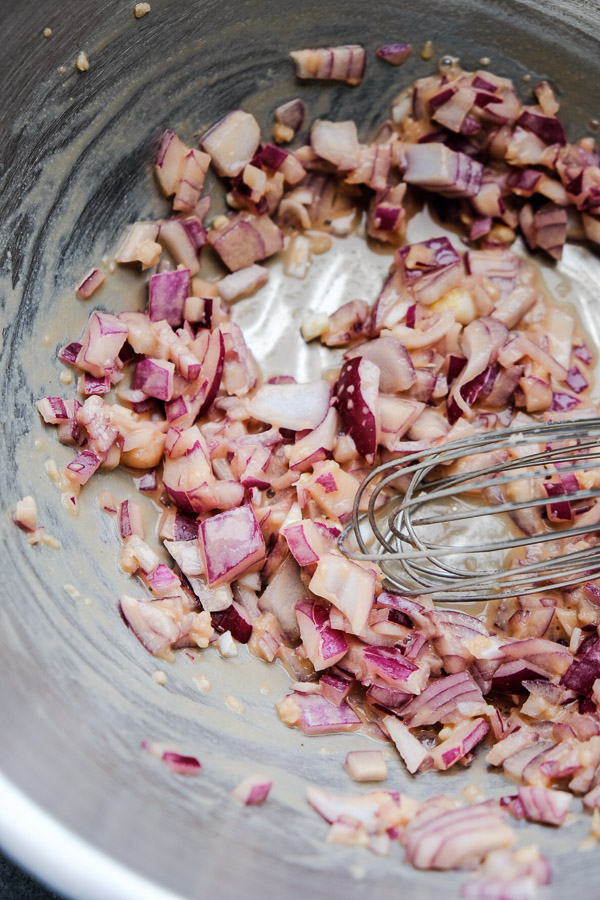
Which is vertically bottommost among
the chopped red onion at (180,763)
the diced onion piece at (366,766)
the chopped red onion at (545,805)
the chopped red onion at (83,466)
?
the chopped red onion at (545,805)

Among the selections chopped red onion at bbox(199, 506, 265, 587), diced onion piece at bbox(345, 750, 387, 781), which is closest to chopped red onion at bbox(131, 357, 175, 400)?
chopped red onion at bbox(199, 506, 265, 587)

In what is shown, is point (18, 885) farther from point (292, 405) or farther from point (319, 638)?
point (292, 405)

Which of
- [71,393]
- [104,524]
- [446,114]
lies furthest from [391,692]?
[446,114]

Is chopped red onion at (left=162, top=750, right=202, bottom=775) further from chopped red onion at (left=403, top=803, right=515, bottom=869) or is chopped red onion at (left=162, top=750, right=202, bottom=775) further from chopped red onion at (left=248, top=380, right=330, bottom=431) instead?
chopped red onion at (left=248, top=380, right=330, bottom=431)

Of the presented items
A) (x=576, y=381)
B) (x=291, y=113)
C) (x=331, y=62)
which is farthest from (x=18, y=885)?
(x=331, y=62)

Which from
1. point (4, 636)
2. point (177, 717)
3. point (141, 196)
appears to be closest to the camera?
point (4, 636)

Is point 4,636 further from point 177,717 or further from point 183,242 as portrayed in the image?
point 183,242

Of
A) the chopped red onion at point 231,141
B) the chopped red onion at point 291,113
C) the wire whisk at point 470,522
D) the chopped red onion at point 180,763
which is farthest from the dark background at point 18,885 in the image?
the chopped red onion at point 291,113

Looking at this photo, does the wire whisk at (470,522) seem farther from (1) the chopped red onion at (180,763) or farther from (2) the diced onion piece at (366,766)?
(1) the chopped red onion at (180,763)
